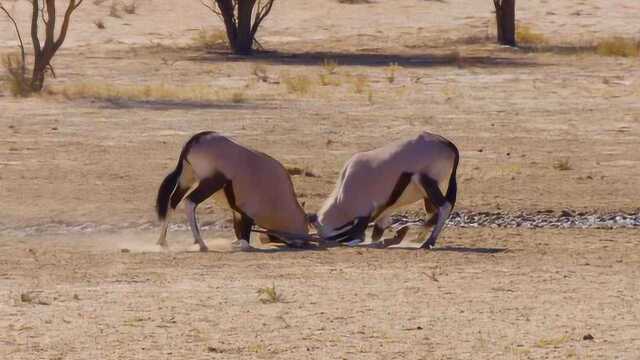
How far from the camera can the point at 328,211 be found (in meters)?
12.7

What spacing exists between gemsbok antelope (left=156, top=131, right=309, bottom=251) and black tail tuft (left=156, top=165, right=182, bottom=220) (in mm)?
281

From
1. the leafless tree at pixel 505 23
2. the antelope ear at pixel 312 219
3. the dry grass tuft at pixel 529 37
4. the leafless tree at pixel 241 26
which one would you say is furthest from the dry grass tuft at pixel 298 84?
the antelope ear at pixel 312 219

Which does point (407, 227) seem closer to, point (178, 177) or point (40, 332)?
point (178, 177)

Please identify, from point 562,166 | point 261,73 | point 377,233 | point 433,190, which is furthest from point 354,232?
point 261,73

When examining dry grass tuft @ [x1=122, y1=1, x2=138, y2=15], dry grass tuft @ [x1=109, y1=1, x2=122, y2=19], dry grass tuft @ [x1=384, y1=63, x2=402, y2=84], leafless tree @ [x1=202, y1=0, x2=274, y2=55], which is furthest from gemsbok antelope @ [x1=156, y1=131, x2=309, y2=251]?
dry grass tuft @ [x1=122, y1=1, x2=138, y2=15]

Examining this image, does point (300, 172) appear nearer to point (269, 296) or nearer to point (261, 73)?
point (269, 296)

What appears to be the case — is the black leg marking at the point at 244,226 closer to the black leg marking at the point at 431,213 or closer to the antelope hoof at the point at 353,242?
the antelope hoof at the point at 353,242

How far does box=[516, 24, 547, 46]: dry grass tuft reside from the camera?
121 ft

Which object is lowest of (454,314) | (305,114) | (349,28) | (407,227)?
(349,28)

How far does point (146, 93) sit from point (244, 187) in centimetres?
1125

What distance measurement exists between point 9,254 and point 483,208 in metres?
4.79

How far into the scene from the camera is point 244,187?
41.4 ft

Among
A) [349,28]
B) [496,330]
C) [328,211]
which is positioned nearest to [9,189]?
[328,211]

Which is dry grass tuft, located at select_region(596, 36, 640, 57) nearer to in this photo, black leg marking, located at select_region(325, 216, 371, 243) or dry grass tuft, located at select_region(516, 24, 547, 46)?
dry grass tuft, located at select_region(516, 24, 547, 46)
